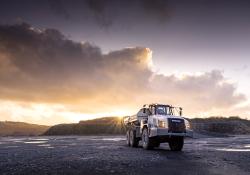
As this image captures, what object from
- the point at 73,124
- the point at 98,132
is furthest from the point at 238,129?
the point at 73,124

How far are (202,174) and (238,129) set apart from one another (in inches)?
2398

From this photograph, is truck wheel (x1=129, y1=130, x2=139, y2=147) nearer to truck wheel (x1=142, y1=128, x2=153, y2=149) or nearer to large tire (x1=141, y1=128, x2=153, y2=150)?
large tire (x1=141, y1=128, x2=153, y2=150)

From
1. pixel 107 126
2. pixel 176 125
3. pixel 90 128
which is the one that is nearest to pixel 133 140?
pixel 176 125

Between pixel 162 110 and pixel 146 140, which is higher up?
pixel 162 110

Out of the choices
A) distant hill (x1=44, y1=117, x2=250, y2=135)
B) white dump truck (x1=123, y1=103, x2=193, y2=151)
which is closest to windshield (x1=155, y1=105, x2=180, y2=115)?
white dump truck (x1=123, y1=103, x2=193, y2=151)

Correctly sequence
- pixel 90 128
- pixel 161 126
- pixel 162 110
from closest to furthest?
pixel 161 126 < pixel 162 110 < pixel 90 128

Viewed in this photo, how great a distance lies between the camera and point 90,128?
9206 centimetres

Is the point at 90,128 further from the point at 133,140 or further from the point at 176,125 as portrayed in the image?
the point at 176,125

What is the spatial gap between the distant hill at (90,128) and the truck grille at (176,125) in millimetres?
59688

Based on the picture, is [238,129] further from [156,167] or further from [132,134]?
[156,167]

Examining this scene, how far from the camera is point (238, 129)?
70.9 meters

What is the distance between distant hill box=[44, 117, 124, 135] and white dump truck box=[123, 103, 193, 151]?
57731 mm

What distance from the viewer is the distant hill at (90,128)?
86750 millimetres

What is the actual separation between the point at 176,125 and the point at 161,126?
90cm
